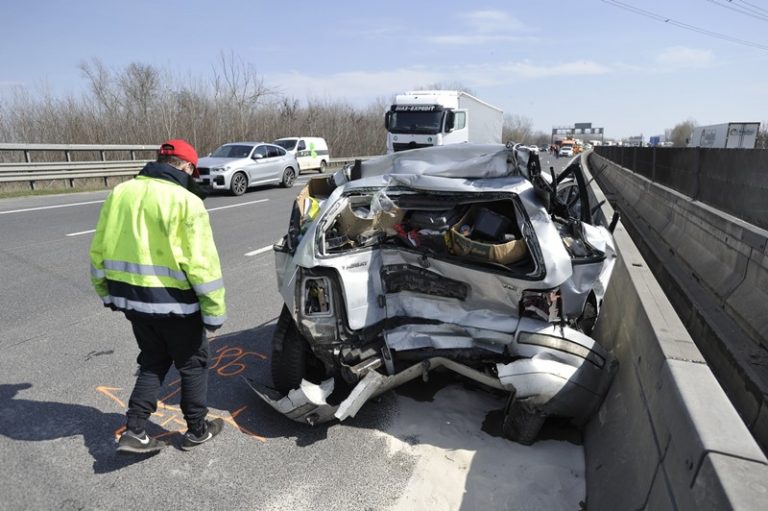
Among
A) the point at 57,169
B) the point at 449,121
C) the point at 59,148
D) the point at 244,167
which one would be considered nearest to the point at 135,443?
the point at 244,167

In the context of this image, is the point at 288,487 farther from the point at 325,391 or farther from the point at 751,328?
the point at 751,328

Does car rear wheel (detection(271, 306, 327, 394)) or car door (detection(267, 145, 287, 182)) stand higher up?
car door (detection(267, 145, 287, 182))

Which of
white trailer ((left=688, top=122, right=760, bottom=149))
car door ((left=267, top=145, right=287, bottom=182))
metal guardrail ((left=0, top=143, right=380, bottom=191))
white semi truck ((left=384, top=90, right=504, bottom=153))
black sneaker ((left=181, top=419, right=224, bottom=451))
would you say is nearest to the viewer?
black sneaker ((left=181, top=419, right=224, bottom=451))

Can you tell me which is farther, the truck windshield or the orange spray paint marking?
the truck windshield

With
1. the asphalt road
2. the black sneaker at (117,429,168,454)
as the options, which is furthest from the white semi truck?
the black sneaker at (117,429,168,454)

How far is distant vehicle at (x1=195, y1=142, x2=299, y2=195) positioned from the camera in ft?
50.6

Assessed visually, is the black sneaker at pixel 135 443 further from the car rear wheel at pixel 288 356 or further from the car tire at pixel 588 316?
the car tire at pixel 588 316

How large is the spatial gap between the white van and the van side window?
7584mm

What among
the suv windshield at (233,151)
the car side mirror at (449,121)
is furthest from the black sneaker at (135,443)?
the car side mirror at (449,121)

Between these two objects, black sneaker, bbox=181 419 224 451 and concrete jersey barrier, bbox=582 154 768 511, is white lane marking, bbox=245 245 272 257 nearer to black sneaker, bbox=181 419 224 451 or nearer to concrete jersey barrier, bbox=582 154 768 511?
black sneaker, bbox=181 419 224 451

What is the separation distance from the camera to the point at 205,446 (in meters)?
3.13

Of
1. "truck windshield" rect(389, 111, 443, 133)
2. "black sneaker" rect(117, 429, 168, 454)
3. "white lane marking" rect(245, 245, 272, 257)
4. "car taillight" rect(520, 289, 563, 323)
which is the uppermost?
"truck windshield" rect(389, 111, 443, 133)

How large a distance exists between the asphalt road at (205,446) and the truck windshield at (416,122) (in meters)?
15.2

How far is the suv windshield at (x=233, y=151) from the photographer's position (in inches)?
661
